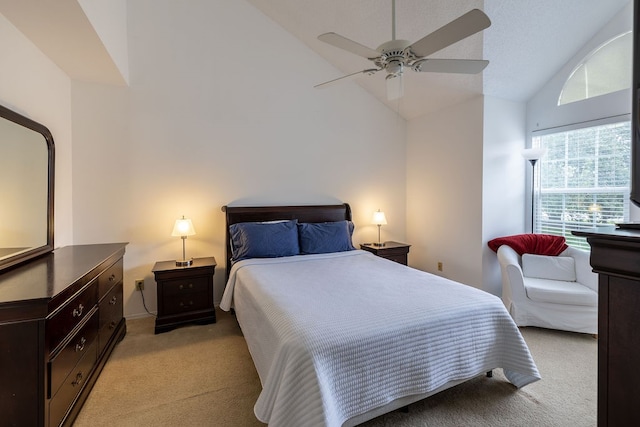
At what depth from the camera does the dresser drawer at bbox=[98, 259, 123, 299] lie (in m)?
2.23

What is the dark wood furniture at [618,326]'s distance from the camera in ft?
2.41

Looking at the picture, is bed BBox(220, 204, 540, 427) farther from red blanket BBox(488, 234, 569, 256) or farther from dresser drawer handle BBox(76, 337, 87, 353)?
red blanket BBox(488, 234, 569, 256)

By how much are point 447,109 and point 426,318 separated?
3.10m

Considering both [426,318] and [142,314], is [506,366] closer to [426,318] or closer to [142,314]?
[426,318]

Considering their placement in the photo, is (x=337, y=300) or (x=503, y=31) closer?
(x=337, y=300)

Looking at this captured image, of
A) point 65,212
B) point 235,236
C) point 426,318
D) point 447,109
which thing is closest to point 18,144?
point 65,212

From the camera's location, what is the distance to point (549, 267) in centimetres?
314

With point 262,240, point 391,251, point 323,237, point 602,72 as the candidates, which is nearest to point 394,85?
point 323,237

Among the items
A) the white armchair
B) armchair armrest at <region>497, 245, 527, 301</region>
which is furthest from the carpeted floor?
armchair armrest at <region>497, 245, 527, 301</region>

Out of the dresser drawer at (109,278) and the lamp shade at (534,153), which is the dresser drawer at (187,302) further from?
the lamp shade at (534,153)

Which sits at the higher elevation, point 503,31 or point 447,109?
point 503,31

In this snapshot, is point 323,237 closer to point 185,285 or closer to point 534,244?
point 185,285

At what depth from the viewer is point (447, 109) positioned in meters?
3.91

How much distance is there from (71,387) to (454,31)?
113 inches
